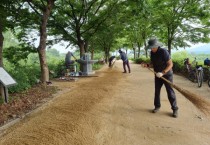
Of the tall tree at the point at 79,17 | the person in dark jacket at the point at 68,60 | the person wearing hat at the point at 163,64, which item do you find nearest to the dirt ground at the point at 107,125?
the person wearing hat at the point at 163,64

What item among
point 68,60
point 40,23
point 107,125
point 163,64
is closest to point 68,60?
point 68,60

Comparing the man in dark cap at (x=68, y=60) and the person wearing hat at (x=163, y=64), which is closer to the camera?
the person wearing hat at (x=163, y=64)

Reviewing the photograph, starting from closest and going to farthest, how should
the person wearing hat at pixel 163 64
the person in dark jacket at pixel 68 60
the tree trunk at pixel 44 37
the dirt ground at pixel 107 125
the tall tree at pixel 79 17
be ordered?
the dirt ground at pixel 107 125 → the person wearing hat at pixel 163 64 → the tree trunk at pixel 44 37 → the person in dark jacket at pixel 68 60 → the tall tree at pixel 79 17

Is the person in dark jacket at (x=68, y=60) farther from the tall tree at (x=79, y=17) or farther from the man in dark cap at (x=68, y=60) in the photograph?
the tall tree at (x=79, y=17)

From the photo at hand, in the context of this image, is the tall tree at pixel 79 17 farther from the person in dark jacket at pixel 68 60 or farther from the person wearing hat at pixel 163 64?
the person wearing hat at pixel 163 64

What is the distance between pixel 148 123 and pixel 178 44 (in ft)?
66.0

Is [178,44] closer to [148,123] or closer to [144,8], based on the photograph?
[144,8]

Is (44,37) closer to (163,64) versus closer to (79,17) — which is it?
(163,64)

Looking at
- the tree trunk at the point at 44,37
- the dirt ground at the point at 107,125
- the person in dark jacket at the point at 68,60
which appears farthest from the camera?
the person in dark jacket at the point at 68,60

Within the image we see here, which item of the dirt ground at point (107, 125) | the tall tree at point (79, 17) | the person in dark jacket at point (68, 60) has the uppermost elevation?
the tall tree at point (79, 17)

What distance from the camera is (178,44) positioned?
2488 cm

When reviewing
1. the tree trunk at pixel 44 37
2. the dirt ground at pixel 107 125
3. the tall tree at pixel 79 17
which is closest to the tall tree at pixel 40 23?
the tree trunk at pixel 44 37

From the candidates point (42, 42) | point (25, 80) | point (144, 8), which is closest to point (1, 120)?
point (25, 80)

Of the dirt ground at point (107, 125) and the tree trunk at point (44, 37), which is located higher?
the tree trunk at point (44, 37)
